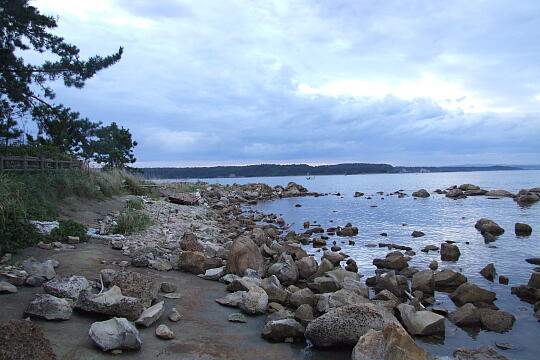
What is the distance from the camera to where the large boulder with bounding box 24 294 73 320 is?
5934mm

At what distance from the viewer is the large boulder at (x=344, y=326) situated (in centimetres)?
653

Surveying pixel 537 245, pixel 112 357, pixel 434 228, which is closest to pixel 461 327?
pixel 112 357

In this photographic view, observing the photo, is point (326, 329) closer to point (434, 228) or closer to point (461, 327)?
point (461, 327)

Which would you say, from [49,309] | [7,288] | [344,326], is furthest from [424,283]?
[7,288]

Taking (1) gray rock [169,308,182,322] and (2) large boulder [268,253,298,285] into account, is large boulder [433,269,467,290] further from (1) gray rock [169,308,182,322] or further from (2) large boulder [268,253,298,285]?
(1) gray rock [169,308,182,322]

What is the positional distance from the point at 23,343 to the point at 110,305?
73.7 inches

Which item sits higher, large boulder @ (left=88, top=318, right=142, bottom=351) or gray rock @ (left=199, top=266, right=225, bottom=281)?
large boulder @ (left=88, top=318, right=142, bottom=351)

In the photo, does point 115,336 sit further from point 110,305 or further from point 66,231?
point 66,231

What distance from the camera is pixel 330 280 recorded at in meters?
10.0

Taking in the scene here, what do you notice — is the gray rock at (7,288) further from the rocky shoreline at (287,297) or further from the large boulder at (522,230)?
the large boulder at (522,230)

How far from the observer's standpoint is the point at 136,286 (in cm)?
735

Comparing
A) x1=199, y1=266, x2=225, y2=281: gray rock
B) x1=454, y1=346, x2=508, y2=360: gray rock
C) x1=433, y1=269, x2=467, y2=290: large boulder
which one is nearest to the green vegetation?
x1=199, y1=266, x2=225, y2=281: gray rock

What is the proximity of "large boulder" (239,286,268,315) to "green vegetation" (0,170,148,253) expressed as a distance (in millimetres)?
5536

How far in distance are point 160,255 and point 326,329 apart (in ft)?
20.0
